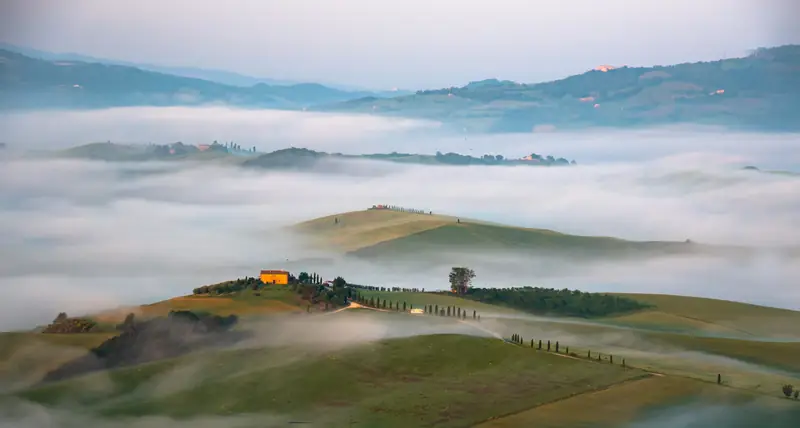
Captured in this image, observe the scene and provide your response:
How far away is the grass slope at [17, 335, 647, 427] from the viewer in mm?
90000

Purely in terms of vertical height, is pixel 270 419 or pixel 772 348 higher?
pixel 772 348

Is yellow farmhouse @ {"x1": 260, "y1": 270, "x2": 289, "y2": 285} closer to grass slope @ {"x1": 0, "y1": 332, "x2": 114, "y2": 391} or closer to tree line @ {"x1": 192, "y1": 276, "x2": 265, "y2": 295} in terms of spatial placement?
tree line @ {"x1": 192, "y1": 276, "x2": 265, "y2": 295}

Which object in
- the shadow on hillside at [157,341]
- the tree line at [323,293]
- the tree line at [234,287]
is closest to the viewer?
the shadow on hillside at [157,341]

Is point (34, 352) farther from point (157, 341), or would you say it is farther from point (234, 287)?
point (234, 287)

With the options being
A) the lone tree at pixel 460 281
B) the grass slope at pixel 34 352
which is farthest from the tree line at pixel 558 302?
the grass slope at pixel 34 352

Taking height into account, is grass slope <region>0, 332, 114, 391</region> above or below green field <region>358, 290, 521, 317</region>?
below

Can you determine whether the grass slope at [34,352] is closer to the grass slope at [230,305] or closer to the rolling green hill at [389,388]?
the rolling green hill at [389,388]

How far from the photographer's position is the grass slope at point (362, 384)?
295ft

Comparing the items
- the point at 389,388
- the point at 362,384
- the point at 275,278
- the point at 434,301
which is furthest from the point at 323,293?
the point at 389,388

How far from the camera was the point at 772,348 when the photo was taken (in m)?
118

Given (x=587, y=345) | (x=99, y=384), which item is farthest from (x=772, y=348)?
(x=99, y=384)

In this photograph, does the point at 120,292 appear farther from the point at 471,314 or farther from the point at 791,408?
the point at 791,408

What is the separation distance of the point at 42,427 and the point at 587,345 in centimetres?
5487

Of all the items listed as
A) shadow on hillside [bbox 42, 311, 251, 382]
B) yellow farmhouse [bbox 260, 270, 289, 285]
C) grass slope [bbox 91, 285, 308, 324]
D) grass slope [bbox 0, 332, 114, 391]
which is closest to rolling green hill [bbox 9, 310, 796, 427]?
shadow on hillside [bbox 42, 311, 251, 382]
